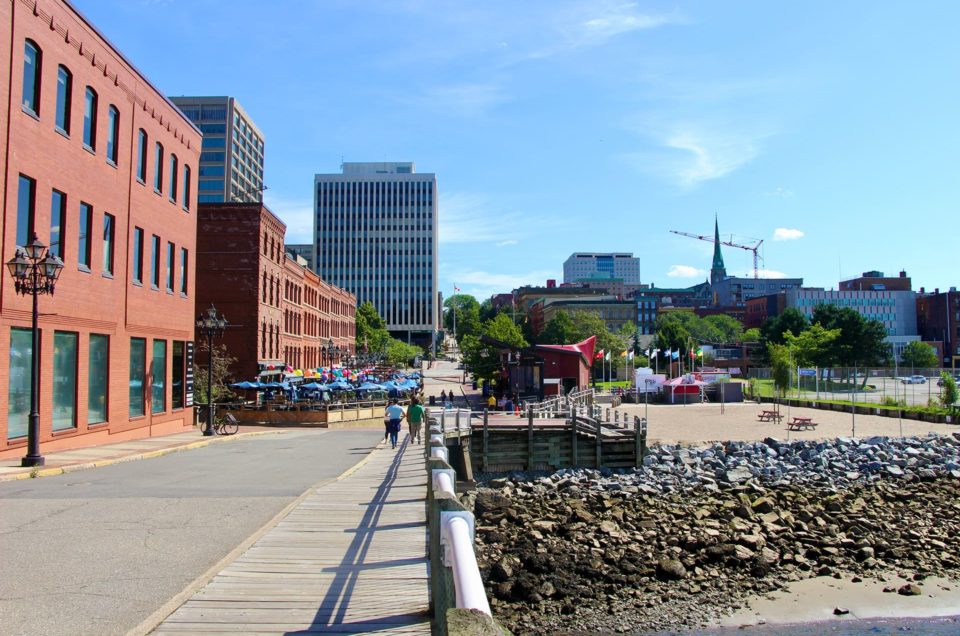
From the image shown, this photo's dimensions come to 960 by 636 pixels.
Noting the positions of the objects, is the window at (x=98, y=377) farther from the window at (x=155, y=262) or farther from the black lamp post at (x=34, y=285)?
the black lamp post at (x=34, y=285)

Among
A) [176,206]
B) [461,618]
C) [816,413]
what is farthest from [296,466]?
[816,413]

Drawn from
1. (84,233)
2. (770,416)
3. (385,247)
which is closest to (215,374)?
(84,233)

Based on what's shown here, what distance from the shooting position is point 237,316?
149 ft

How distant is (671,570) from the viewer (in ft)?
53.3

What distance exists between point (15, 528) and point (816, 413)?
5260cm

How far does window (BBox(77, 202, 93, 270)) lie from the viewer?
2259 centimetres

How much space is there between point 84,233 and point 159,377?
27.0 feet

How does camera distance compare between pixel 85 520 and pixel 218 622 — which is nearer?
pixel 218 622

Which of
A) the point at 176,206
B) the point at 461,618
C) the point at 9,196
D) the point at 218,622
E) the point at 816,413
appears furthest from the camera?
the point at 816,413

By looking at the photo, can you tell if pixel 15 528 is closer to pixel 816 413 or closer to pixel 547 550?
pixel 547 550

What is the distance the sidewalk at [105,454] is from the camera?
15.9 m

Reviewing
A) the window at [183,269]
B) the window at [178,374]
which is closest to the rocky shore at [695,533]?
the window at [178,374]

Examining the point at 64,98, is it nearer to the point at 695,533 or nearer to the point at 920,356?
the point at 695,533

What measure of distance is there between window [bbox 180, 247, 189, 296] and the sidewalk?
23.4ft
